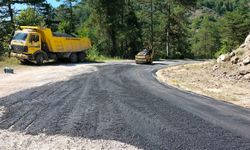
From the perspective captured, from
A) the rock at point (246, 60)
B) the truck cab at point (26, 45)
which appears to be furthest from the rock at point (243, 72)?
the truck cab at point (26, 45)

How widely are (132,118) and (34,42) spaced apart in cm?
2057

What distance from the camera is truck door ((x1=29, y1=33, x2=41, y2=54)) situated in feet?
91.5

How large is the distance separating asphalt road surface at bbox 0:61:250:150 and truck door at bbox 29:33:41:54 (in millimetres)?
14762

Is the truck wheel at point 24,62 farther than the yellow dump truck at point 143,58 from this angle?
No

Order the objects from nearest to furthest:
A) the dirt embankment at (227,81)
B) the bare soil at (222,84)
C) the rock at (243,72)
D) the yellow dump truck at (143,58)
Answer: the bare soil at (222,84), the dirt embankment at (227,81), the rock at (243,72), the yellow dump truck at (143,58)

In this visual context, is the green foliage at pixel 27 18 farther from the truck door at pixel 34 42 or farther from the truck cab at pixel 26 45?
the truck door at pixel 34 42

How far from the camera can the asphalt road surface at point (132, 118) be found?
302 inches

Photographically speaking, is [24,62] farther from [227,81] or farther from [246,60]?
[246,60]

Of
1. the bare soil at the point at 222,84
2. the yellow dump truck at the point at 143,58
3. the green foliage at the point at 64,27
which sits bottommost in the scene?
the bare soil at the point at 222,84

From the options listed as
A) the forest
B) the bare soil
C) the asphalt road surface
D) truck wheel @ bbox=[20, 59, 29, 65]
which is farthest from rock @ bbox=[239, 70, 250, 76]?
the forest

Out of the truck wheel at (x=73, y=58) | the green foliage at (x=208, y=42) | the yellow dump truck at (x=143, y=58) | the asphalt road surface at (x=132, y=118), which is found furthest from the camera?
the green foliage at (x=208, y=42)

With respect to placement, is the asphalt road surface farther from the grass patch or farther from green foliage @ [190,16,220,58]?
green foliage @ [190,16,220,58]

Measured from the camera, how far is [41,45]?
29.3m

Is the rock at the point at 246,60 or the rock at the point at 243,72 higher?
the rock at the point at 246,60
